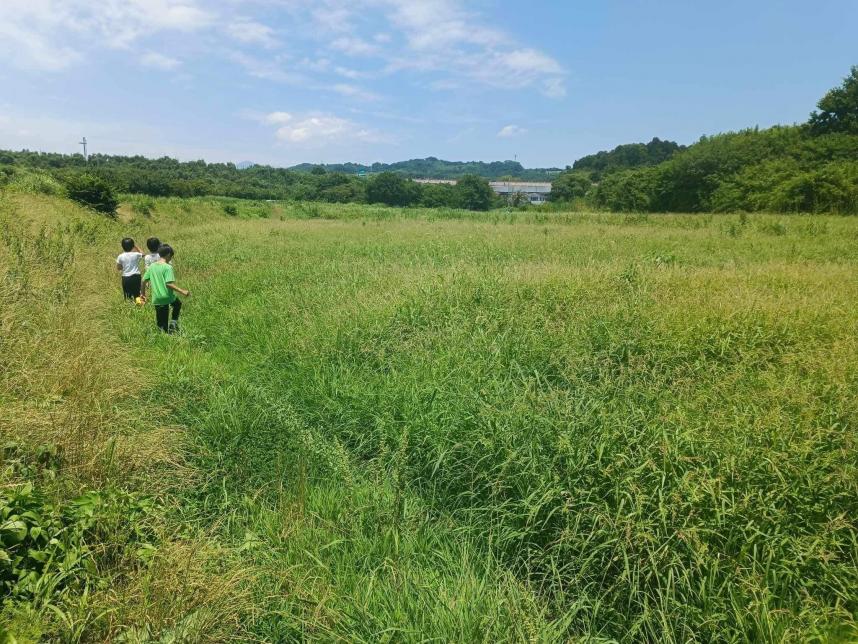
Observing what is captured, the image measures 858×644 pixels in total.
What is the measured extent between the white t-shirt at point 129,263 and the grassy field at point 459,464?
1.25 meters

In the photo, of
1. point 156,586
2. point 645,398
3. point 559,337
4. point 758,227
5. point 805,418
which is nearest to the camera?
point 156,586

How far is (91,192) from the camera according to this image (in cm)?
2020

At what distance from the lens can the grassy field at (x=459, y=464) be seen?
2258 millimetres

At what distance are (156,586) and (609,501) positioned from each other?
2.39 meters

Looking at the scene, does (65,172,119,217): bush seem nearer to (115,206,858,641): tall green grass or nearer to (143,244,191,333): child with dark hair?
(143,244,191,333): child with dark hair

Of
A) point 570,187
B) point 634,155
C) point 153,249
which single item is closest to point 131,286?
point 153,249

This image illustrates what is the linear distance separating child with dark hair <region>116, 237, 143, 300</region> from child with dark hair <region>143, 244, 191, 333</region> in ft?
4.44

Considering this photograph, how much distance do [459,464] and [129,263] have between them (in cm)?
706

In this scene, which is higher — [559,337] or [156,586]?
[559,337]

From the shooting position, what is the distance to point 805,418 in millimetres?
3230

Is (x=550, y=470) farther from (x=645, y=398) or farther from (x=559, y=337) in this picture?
(x=559, y=337)

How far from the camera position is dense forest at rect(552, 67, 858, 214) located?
21.7m

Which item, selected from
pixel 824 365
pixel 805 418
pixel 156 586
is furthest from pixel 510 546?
pixel 824 365

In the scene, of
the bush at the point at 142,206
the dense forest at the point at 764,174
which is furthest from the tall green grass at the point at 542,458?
the bush at the point at 142,206
